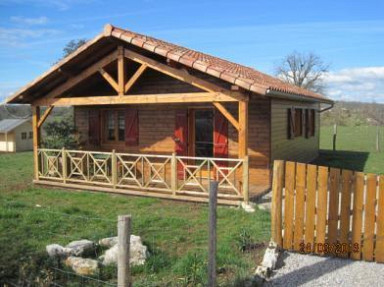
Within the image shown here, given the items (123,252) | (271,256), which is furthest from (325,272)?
(123,252)

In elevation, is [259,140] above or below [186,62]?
below

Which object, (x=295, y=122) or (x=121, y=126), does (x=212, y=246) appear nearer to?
(x=121, y=126)

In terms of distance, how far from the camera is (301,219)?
5.48 m

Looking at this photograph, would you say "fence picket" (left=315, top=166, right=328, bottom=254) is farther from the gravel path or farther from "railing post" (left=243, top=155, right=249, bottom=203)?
"railing post" (left=243, top=155, right=249, bottom=203)

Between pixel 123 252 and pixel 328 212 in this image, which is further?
pixel 328 212

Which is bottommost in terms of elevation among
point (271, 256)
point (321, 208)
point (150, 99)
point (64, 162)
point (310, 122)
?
point (271, 256)

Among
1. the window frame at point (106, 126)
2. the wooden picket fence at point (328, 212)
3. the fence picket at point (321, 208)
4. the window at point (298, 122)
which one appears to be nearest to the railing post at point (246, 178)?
the wooden picket fence at point (328, 212)

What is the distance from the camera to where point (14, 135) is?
22016 millimetres

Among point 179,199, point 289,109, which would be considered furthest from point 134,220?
point 289,109

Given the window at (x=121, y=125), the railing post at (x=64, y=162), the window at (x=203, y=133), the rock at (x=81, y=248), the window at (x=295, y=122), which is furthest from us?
the window at (x=121, y=125)

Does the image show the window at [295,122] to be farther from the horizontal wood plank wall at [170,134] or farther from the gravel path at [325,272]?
the gravel path at [325,272]

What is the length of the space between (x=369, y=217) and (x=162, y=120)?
7.88 meters

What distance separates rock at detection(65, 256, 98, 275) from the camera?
4.68 meters

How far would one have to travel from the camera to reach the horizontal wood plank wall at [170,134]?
10623 millimetres
